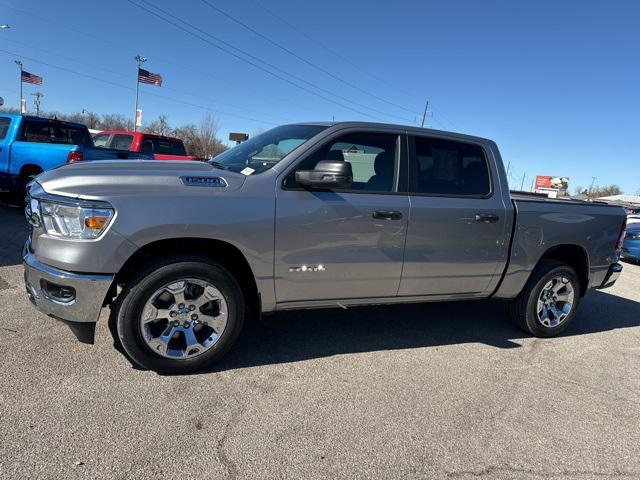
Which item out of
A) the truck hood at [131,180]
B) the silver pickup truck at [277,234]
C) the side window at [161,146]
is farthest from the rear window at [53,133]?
the truck hood at [131,180]

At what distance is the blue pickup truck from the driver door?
653 centimetres

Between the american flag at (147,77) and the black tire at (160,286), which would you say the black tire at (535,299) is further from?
the american flag at (147,77)

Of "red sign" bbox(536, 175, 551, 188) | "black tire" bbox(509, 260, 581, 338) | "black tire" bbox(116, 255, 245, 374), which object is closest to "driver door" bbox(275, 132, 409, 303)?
"black tire" bbox(116, 255, 245, 374)

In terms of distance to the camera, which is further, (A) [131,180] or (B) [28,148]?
(B) [28,148]

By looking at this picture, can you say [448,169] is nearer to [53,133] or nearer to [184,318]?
[184,318]

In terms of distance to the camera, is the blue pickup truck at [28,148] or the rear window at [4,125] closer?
the blue pickup truck at [28,148]

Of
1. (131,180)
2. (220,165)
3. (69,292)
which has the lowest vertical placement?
(69,292)

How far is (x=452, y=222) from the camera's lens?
404 cm

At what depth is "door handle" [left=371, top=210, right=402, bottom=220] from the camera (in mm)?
3697

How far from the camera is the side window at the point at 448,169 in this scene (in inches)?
159

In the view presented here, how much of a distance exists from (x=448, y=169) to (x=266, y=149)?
1.69m

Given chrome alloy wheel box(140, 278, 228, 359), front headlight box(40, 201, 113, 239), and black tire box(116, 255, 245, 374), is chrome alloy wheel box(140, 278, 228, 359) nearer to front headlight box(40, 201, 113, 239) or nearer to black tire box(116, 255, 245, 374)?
black tire box(116, 255, 245, 374)

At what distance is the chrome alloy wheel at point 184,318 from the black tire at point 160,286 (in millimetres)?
34

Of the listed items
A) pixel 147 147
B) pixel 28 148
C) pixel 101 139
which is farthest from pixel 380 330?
pixel 101 139
